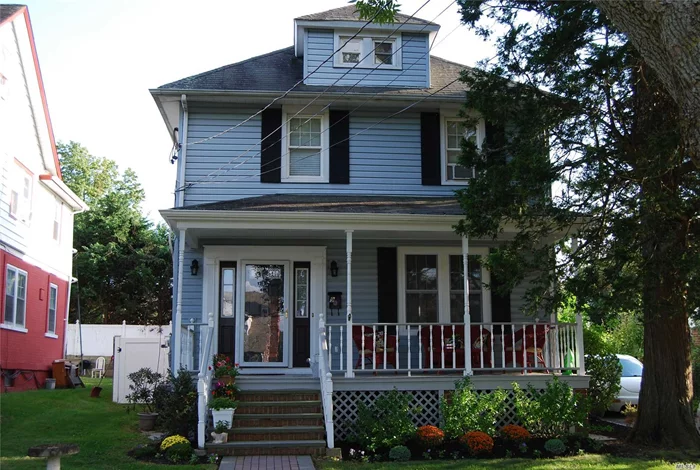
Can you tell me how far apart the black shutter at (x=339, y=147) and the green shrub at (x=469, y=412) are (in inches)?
185

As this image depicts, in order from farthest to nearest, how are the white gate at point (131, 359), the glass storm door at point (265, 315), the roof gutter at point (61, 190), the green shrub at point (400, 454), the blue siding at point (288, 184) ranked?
the roof gutter at point (61, 190)
the white gate at point (131, 359)
the blue siding at point (288, 184)
the glass storm door at point (265, 315)
the green shrub at point (400, 454)

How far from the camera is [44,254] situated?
18.6 metres

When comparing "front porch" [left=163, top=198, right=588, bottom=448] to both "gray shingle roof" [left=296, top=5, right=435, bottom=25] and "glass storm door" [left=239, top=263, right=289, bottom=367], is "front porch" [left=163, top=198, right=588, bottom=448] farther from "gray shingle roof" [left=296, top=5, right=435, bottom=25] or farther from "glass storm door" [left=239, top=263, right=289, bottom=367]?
"gray shingle roof" [left=296, top=5, right=435, bottom=25]

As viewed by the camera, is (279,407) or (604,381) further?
(604,381)

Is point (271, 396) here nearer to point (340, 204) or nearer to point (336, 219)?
point (336, 219)

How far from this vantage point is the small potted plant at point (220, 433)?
Result: 9203 mm

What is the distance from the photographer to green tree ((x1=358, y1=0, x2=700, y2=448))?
8922 millimetres

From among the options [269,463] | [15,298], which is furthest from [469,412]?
[15,298]

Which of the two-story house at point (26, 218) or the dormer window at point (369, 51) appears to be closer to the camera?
the dormer window at point (369, 51)

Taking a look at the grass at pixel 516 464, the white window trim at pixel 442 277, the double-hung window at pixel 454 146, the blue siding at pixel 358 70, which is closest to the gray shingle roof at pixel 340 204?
the double-hung window at pixel 454 146

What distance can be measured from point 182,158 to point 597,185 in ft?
23.9

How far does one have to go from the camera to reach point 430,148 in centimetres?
1311

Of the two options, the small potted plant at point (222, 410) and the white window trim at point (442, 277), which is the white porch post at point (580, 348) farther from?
the small potted plant at point (222, 410)

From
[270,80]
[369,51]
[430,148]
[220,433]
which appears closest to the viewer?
[220,433]
